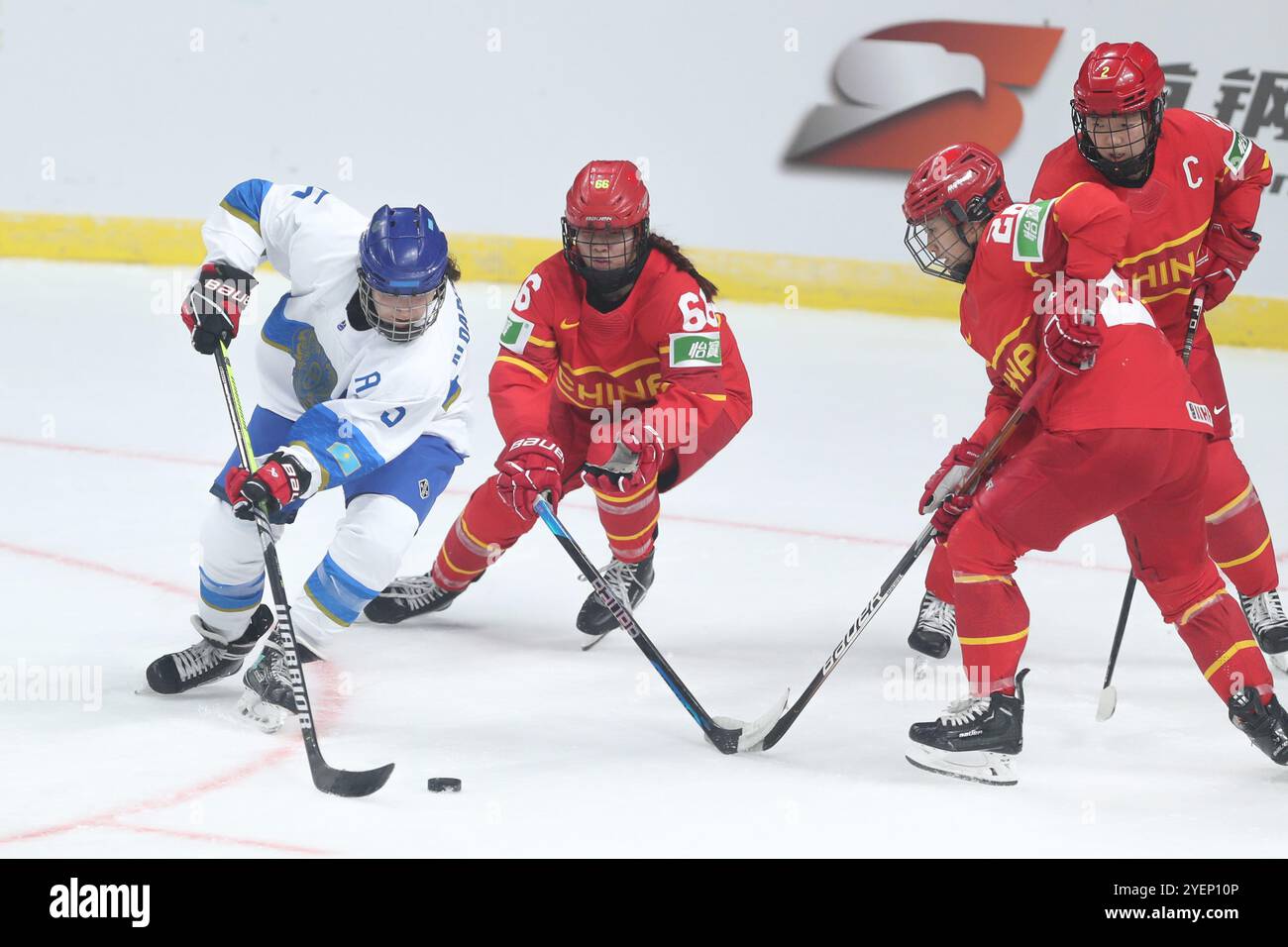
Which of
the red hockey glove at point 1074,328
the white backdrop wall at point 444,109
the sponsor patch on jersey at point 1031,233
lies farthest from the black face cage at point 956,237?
the white backdrop wall at point 444,109

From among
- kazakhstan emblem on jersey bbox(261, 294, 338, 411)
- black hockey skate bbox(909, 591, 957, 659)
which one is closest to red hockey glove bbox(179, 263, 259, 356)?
kazakhstan emblem on jersey bbox(261, 294, 338, 411)

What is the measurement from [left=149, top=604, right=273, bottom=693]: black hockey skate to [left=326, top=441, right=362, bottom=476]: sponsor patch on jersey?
1.31 ft

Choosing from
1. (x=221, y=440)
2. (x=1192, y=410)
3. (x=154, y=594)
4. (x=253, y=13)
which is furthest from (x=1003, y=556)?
(x=253, y=13)

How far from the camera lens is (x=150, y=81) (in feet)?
25.2

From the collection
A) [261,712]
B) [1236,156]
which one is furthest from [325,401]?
[1236,156]

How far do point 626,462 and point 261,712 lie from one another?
91 centimetres

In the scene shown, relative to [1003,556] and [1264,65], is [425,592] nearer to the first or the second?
[1003,556]

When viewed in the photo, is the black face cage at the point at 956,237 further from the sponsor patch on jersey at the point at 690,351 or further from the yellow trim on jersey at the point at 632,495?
the yellow trim on jersey at the point at 632,495

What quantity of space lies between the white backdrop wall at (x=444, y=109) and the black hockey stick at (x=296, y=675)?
457 cm

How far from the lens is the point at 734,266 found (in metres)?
7.58

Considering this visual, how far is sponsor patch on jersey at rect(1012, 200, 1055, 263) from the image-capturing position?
2.87m

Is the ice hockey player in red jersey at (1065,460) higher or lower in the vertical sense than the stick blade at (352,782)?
higher

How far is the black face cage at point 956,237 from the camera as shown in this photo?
3.04 m

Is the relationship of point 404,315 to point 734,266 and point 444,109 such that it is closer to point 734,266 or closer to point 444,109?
point 734,266
